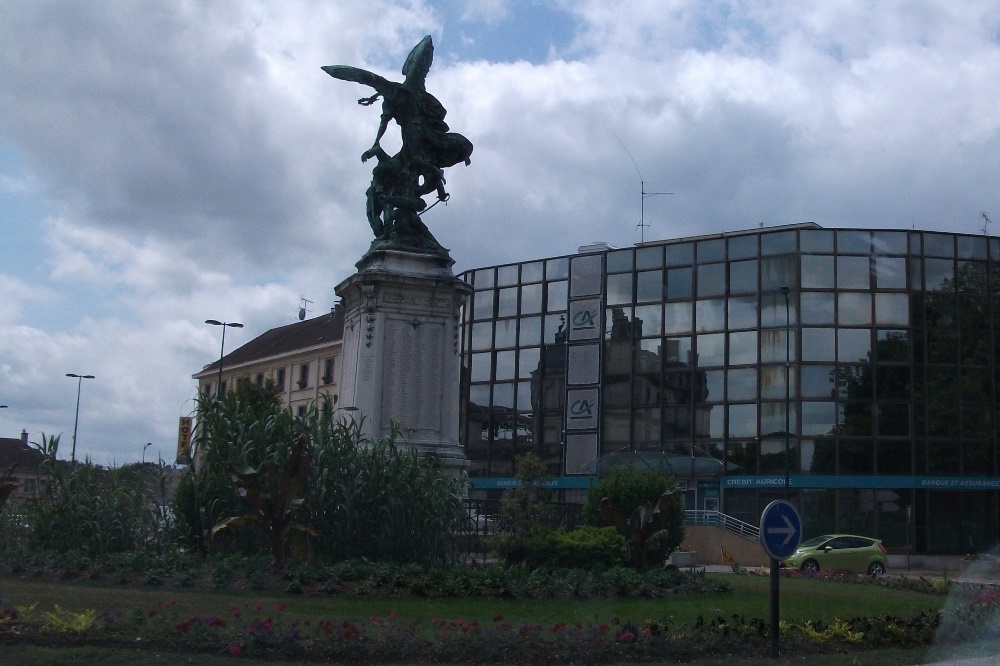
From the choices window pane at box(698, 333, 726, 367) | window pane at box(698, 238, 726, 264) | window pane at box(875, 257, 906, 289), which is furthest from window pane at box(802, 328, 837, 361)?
window pane at box(698, 238, 726, 264)

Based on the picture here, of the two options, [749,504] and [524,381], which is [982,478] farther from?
[524,381]

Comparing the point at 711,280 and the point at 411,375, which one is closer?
the point at 411,375

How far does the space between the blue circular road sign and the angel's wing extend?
15.8 meters

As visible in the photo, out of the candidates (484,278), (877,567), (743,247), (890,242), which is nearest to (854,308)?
(890,242)

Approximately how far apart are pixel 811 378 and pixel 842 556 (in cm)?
1436

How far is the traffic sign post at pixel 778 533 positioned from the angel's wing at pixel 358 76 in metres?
15.7

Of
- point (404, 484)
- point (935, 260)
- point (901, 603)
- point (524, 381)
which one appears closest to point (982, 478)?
point (935, 260)

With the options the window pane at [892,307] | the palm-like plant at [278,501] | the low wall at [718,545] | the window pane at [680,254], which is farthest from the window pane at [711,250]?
the palm-like plant at [278,501]

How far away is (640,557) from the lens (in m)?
20.2

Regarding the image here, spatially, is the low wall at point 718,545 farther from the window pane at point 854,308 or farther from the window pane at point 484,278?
the window pane at point 484,278

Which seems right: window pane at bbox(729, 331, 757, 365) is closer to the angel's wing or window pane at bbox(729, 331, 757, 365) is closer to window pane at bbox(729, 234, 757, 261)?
window pane at bbox(729, 234, 757, 261)

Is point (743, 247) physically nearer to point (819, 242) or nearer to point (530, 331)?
point (819, 242)

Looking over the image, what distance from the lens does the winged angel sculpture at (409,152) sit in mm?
24250

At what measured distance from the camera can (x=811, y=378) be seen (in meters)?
47.6
